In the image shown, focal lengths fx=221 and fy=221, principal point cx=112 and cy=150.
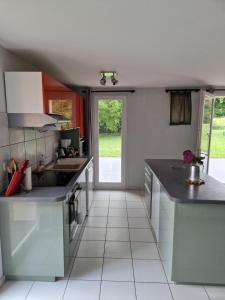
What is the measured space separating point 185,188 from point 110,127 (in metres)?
2.86

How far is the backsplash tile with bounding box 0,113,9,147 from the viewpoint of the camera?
206 centimetres

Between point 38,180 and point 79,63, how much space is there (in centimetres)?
147

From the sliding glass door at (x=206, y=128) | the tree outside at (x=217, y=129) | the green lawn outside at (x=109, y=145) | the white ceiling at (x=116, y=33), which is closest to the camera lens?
the white ceiling at (x=116, y=33)

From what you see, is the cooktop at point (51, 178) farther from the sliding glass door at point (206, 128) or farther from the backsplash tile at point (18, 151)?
the sliding glass door at point (206, 128)

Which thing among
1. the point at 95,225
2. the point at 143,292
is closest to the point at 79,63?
the point at 95,225

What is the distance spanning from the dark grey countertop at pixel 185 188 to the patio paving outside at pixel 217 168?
2.79 m

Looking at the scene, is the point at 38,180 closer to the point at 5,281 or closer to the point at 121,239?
the point at 5,281

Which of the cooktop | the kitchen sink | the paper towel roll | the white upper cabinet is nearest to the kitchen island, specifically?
the cooktop

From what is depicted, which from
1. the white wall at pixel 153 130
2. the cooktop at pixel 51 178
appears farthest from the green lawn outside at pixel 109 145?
the cooktop at pixel 51 178

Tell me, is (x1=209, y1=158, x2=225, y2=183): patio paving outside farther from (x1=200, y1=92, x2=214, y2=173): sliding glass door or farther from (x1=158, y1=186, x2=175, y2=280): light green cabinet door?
(x1=158, y1=186, x2=175, y2=280): light green cabinet door

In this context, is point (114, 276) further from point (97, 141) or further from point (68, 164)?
point (97, 141)

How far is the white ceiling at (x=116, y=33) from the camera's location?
1321 mm

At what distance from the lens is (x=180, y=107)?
15.2 feet

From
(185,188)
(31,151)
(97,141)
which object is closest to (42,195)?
(31,151)
